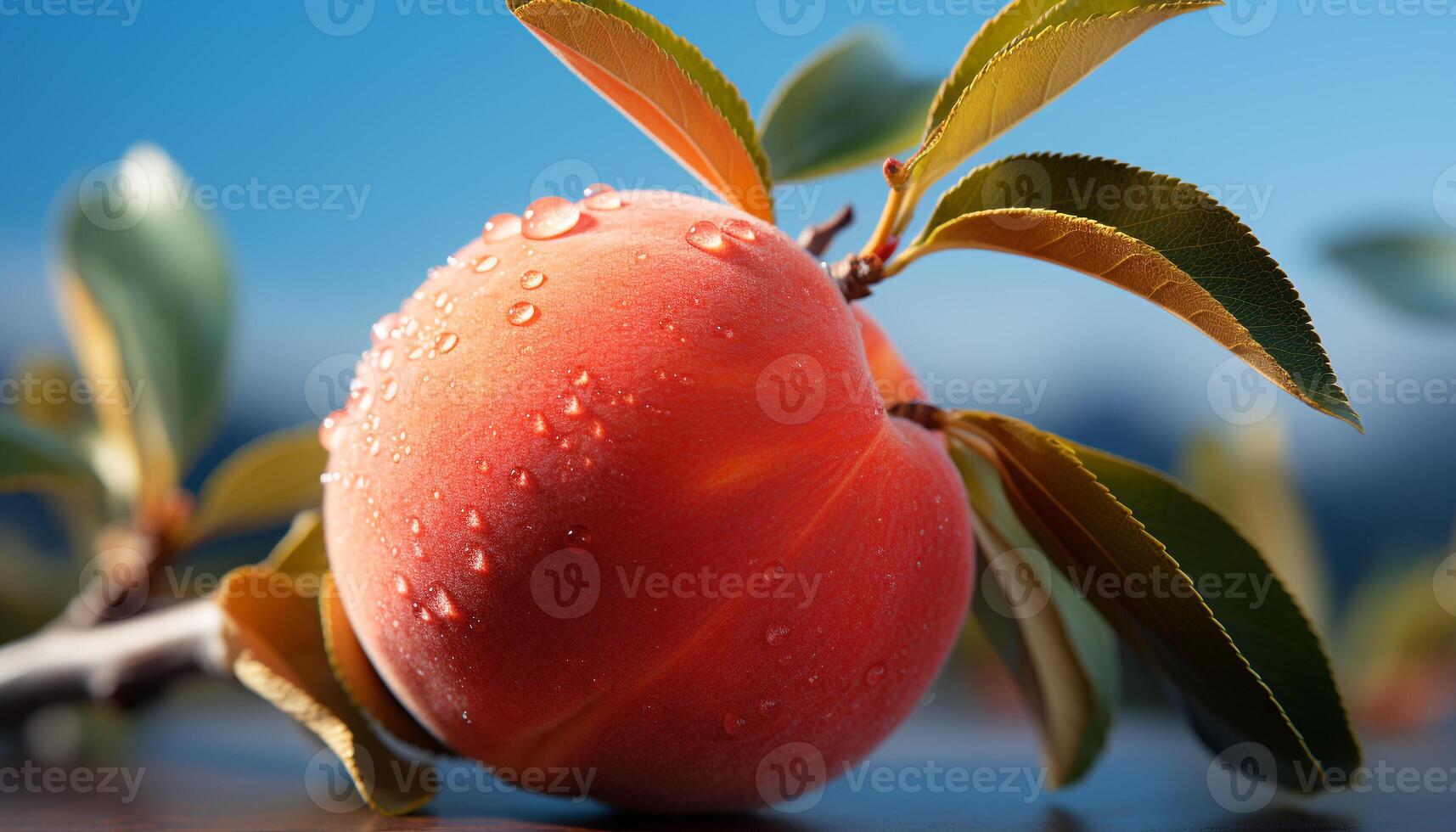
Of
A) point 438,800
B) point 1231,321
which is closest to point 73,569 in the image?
point 438,800

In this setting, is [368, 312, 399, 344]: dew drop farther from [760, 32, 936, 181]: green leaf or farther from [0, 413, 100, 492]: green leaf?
[0, 413, 100, 492]: green leaf

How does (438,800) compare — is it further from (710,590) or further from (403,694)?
(710,590)

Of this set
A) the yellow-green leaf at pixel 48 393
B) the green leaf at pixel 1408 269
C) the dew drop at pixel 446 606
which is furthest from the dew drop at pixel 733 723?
the yellow-green leaf at pixel 48 393

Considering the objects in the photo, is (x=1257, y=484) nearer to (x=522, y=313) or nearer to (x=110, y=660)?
(x=522, y=313)

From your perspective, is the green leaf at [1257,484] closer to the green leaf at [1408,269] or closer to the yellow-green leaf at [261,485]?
the green leaf at [1408,269]

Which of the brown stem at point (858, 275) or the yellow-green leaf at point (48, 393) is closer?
the brown stem at point (858, 275)

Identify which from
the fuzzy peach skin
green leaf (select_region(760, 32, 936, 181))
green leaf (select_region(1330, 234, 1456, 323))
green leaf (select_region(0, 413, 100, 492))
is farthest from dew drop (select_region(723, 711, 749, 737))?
green leaf (select_region(1330, 234, 1456, 323))

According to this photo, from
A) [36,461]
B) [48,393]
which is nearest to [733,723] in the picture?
[36,461]
